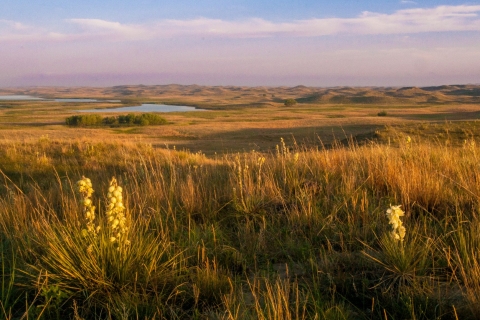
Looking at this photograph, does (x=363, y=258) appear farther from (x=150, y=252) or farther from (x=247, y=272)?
(x=150, y=252)

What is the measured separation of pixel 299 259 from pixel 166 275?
111 cm

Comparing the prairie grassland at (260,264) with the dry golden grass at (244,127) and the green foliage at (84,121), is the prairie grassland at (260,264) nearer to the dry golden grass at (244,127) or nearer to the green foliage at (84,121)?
the dry golden grass at (244,127)

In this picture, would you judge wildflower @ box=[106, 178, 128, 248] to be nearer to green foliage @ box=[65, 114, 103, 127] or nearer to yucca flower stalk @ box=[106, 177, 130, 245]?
yucca flower stalk @ box=[106, 177, 130, 245]

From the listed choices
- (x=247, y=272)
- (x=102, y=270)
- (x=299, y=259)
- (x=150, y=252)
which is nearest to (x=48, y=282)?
(x=102, y=270)

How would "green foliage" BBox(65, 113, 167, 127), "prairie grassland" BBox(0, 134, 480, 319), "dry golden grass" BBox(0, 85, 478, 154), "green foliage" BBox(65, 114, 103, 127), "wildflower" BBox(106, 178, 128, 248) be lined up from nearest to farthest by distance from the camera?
1. "prairie grassland" BBox(0, 134, 480, 319)
2. "wildflower" BBox(106, 178, 128, 248)
3. "dry golden grass" BBox(0, 85, 478, 154)
4. "green foliage" BBox(65, 114, 103, 127)
5. "green foliage" BBox(65, 113, 167, 127)

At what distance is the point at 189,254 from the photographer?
3598 millimetres

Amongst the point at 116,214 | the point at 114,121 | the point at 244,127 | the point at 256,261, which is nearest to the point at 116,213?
the point at 116,214

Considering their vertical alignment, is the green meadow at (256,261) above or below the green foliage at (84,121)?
above

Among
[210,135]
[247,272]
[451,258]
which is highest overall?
[451,258]

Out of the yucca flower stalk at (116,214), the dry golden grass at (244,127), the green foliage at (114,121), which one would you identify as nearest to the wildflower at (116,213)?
the yucca flower stalk at (116,214)

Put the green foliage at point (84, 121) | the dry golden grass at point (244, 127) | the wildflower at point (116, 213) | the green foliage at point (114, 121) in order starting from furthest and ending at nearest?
the green foliage at point (114, 121) < the green foliage at point (84, 121) < the dry golden grass at point (244, 127) < the wildflower at point (116, 213)

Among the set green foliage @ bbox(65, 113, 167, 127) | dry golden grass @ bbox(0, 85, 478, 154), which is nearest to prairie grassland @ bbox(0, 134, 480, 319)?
dry golden grass @ bbox(0, 85, 478, 154)

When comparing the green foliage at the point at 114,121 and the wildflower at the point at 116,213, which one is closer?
the wildflower at the point at 116,213

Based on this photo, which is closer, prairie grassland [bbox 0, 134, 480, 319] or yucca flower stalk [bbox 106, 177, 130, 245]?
prairie grassland [bbox 0, 134, 480, 319]
